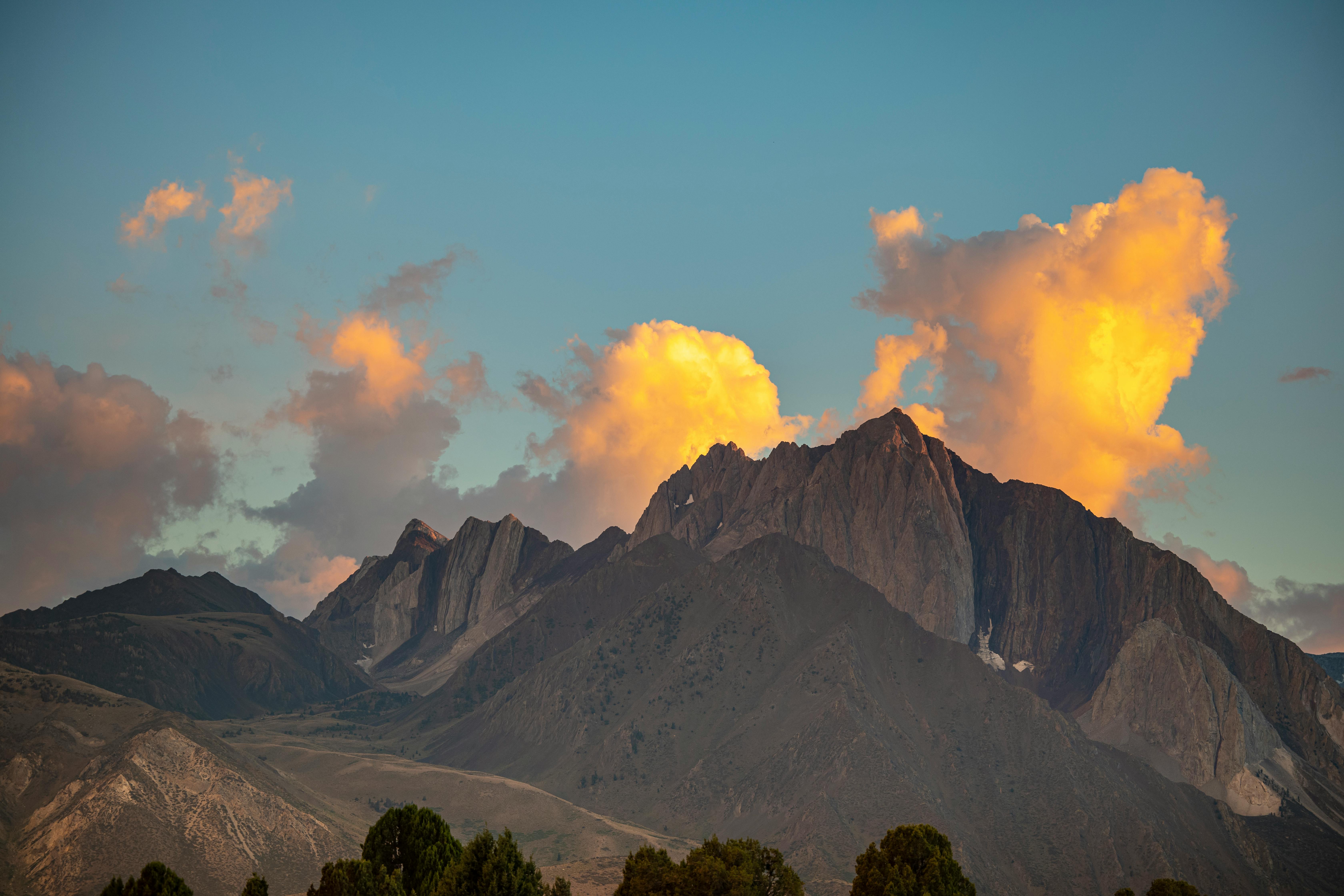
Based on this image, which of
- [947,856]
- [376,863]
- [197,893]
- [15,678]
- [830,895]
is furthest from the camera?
[15,678]

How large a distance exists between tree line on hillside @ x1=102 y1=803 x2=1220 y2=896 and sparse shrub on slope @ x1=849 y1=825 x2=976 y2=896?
0.07 meters

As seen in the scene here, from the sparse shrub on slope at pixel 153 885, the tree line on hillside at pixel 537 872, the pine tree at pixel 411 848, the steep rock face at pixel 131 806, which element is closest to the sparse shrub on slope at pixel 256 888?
the tree line on hillside at pixel 537 872

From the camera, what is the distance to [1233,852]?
602 ft

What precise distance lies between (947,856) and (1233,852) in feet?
442

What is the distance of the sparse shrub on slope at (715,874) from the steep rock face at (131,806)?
225 ft

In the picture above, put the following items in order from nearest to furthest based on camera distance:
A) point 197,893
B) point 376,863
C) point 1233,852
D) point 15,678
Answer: point 376,863
point 197,893
point 15,678
point 1233,852

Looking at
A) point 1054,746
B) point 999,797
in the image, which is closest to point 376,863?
point 999,797

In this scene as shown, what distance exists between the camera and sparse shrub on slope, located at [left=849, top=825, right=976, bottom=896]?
73562 mm

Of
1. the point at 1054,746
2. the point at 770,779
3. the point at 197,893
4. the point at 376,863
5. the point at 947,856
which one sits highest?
the point at 1054,746

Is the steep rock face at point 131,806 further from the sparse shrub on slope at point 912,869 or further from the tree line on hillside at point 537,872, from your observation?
the sparse shrub on slope at point 912,869

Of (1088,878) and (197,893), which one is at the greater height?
(1088,878)

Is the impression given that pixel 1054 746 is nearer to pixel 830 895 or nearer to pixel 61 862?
pixel 830 895

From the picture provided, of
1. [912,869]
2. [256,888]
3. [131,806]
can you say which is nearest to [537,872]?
[256,888]

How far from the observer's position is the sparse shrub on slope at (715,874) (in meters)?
77.1
